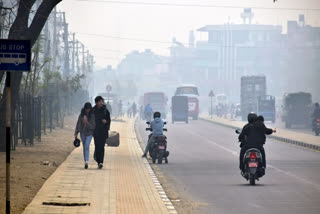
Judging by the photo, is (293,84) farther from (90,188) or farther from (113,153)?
(90,188)

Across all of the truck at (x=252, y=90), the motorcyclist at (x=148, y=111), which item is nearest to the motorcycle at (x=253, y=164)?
the motorcyclist at (x=148, y=111)

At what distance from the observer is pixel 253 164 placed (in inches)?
825

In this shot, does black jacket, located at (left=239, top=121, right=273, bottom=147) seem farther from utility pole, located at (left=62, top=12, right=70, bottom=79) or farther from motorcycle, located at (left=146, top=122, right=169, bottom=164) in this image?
utility pole, located at (left=62, top=12, right=70, bottom=79)

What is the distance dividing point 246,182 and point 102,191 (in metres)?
4.92

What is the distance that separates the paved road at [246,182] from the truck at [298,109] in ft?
97.4

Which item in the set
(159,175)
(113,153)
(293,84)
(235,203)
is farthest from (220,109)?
(235,203)

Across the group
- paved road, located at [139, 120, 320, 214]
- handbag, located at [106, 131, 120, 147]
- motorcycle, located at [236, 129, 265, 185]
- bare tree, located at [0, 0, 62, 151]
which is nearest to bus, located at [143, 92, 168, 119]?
handbag, located at [106, 131, 120, 147]

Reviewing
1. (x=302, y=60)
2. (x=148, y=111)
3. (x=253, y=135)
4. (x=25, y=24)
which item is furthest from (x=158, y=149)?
(x=302, y=60)

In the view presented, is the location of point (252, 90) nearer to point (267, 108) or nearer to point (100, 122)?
point (267, 108)

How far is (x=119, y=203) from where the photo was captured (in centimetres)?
1602

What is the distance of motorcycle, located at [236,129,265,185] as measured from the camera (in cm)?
2098

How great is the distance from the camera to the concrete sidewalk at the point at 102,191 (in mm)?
15242

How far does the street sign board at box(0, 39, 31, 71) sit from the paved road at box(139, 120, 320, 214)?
423cm

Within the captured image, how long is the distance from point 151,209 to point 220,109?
97243 mm
